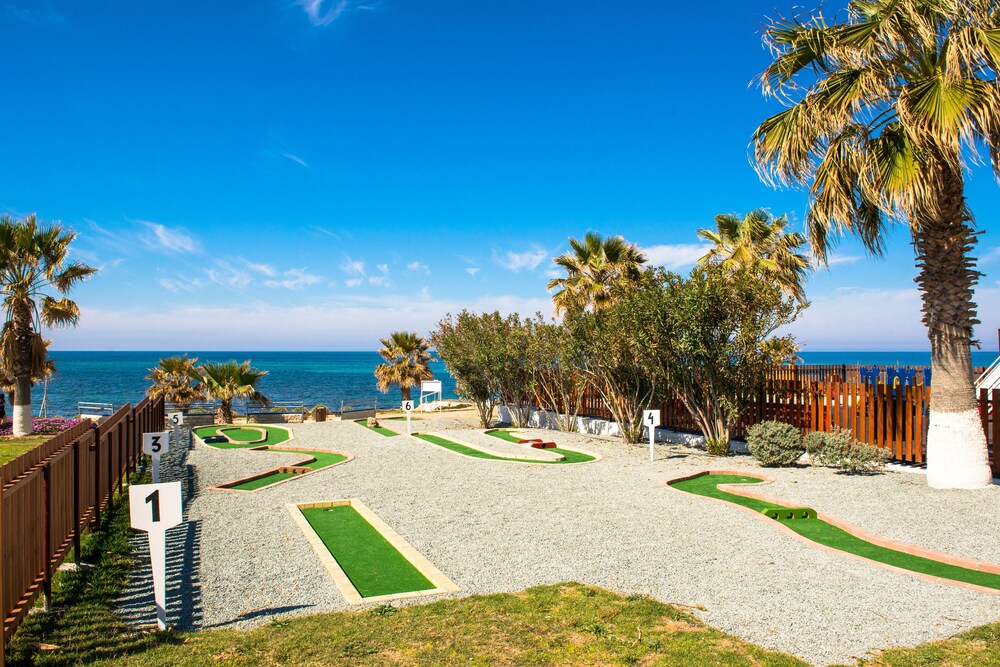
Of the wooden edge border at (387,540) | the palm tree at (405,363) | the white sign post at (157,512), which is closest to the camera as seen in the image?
the white sign post at (157,512)

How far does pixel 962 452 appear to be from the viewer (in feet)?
36.8

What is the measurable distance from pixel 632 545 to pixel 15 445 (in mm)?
17319

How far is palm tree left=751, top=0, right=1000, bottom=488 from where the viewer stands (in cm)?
999

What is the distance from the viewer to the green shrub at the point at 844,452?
42.9 ft

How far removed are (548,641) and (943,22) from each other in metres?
11.2

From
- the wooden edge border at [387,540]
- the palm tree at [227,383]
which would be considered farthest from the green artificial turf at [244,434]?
the wooden edge border at [387,540]

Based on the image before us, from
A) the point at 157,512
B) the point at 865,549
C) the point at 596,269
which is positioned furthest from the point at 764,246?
the point at 157,512

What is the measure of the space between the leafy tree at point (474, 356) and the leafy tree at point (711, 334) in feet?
24.6

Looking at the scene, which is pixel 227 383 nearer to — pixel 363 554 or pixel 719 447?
pixel 719 447

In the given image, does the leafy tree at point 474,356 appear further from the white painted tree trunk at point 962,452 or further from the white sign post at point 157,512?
the white sign post at point 157,512

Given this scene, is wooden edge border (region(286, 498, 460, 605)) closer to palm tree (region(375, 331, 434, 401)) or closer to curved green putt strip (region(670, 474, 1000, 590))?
curved green putt strip (region(670, 474, 1000, 590))

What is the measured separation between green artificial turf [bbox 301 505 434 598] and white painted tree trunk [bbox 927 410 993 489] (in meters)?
9.50

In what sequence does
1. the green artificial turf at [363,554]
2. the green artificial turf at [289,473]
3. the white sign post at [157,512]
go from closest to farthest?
the white sign post at [157,512] → the green artificial turf at [363,554] → the green artificial turf at [289,473]

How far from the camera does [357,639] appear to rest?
5.27 meters
